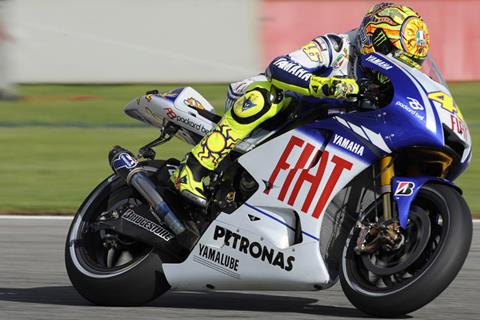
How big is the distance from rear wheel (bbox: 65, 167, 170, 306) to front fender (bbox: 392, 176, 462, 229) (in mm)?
1283

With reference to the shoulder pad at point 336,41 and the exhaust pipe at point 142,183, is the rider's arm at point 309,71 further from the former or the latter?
the exhaust pipe at point 142,183

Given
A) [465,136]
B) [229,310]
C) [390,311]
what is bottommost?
[229,310]

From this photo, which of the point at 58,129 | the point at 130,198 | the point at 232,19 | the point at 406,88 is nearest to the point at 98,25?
the point at 232,19

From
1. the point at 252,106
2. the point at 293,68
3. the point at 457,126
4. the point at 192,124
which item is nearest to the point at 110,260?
the point at 192,124

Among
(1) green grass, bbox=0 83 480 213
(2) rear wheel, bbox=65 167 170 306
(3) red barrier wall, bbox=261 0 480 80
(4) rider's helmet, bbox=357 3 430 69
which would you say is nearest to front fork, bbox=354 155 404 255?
(4) rider's helmet, bbox=357 3 430 69

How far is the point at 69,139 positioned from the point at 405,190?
8152 millimetres

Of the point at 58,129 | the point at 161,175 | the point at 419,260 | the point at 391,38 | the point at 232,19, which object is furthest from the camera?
the point at 232,19

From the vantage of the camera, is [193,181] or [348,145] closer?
[348,145]

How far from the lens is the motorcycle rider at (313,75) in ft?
16.6

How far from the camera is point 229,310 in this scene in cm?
541

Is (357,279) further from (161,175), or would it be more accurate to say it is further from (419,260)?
(161,175)

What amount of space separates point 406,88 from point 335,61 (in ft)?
1.95

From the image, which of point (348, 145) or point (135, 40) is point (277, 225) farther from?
point (135, 40)

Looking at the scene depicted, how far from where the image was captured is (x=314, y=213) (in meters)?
5.03
